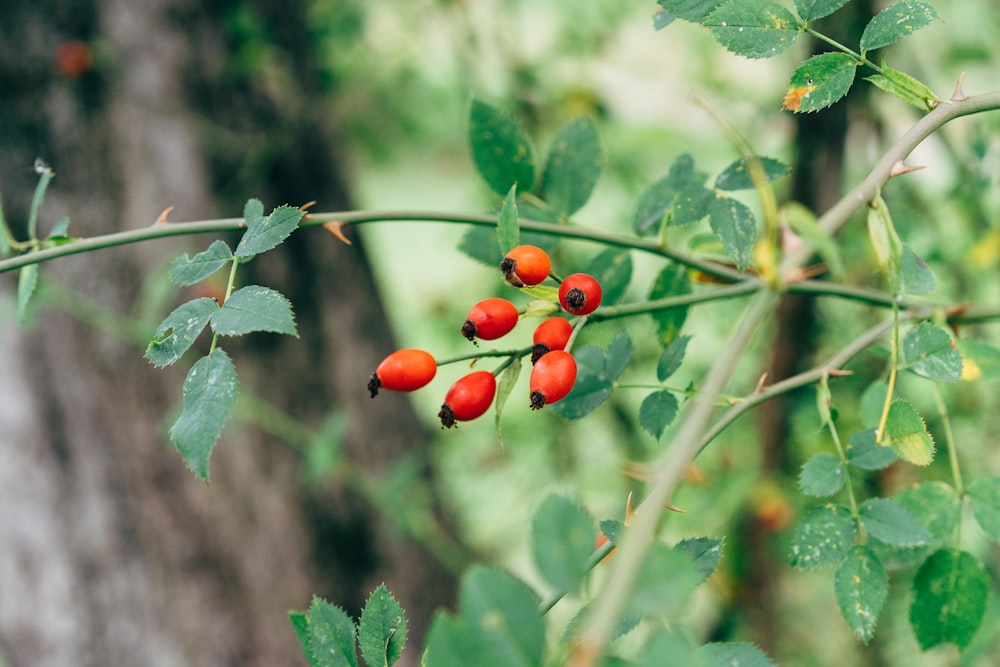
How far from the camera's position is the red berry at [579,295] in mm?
665

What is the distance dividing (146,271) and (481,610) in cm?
200

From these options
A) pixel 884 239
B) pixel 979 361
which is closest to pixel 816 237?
pixel 884 239

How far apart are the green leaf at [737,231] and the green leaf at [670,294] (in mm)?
125

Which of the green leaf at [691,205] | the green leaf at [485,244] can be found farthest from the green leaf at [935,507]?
the green leaf at [485,244]

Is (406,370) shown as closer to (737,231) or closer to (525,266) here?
(525,266)

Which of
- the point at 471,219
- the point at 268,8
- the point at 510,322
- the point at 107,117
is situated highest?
the point at 268,8

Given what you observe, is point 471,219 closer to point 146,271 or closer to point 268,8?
point 146,271

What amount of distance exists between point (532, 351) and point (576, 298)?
0.21 feet

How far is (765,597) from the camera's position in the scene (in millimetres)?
2322

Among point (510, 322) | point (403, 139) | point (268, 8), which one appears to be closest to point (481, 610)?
point (510, 322)

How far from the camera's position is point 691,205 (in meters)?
0.82

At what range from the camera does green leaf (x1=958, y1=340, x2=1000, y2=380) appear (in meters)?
0.91

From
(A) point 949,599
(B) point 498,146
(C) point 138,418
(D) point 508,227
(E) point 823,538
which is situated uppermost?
(C) point 138,418

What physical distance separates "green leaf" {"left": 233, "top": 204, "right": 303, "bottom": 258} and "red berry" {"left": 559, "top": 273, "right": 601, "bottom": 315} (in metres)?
0.24
